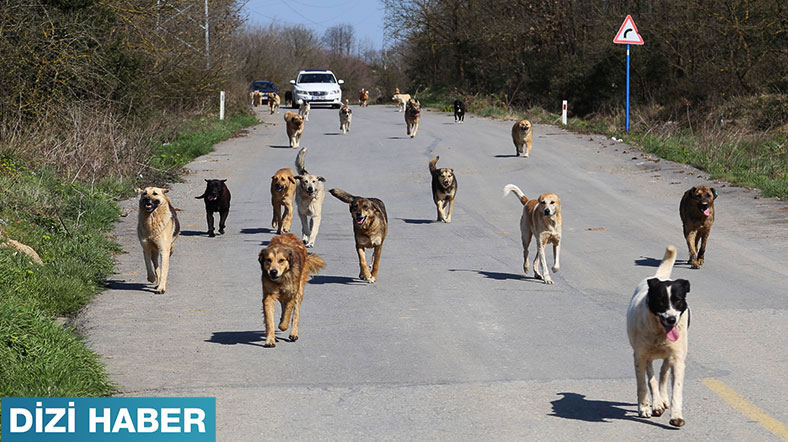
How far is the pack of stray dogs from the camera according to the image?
5867mm

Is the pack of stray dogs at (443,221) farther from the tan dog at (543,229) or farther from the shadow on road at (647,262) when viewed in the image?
the shadow on road at (647,262)

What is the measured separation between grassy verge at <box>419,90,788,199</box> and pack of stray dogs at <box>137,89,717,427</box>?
597cm

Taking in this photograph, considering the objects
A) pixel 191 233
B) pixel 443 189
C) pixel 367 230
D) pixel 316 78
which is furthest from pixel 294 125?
pixel 316 78

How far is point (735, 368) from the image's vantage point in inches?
278

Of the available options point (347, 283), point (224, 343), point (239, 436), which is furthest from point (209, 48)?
point (239, 436)

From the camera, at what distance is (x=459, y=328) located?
338 inches

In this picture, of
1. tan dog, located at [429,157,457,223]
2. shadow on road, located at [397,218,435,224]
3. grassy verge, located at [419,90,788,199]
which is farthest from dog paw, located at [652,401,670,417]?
grassy verge, located at [419,90,788,199]

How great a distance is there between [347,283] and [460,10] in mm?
48292

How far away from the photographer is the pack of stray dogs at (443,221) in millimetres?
5867

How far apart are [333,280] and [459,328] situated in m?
2.78

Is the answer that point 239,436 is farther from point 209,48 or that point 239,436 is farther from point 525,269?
point 209,48

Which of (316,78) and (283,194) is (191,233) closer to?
(283,194)

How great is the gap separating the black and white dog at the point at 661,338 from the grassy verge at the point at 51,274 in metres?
3.45

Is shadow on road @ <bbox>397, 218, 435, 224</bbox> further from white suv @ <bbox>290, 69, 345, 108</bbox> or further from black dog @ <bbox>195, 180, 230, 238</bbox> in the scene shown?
white suv @ <bbox>290, 69, 345, 108</bbox>
